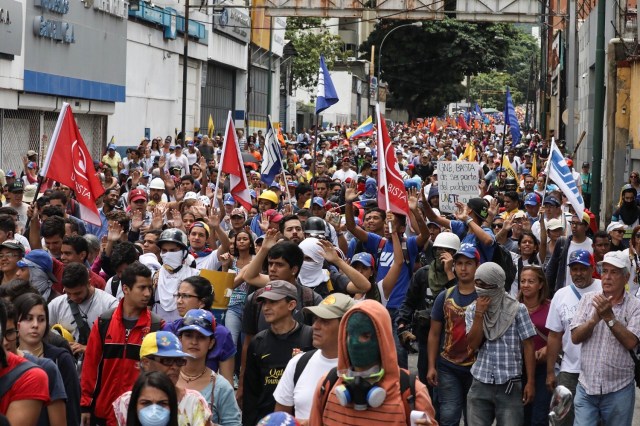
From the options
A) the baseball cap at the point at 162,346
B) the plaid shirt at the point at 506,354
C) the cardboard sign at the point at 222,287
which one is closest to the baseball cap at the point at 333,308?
the baseball cap at the point at 162,346

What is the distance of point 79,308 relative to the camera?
798 cm

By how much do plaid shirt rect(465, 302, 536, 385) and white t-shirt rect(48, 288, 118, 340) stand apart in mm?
2374

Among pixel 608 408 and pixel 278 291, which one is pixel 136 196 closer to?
pixel 278 291

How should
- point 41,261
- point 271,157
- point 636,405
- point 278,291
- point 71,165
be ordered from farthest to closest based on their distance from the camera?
1. point 271,157
2. point 71,165
3. point 636,405
4. point 41,261
5. point 278,291

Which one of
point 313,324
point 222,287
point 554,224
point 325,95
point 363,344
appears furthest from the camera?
point 325,95

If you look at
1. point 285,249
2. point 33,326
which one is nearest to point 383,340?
point 33,326

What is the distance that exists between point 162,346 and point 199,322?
2.45ft

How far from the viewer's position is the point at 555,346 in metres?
8.38

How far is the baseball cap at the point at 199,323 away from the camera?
6531mm

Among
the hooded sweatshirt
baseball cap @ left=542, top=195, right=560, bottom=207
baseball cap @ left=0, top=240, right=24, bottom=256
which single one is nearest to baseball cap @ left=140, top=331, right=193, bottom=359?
the hooded sweatshirt

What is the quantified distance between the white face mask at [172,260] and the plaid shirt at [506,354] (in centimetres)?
237

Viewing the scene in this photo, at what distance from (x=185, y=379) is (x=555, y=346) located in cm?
295

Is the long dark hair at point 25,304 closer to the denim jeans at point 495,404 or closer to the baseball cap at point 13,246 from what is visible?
the baseball cap at point 13,246

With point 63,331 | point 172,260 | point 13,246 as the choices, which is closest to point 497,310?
point 172,260
